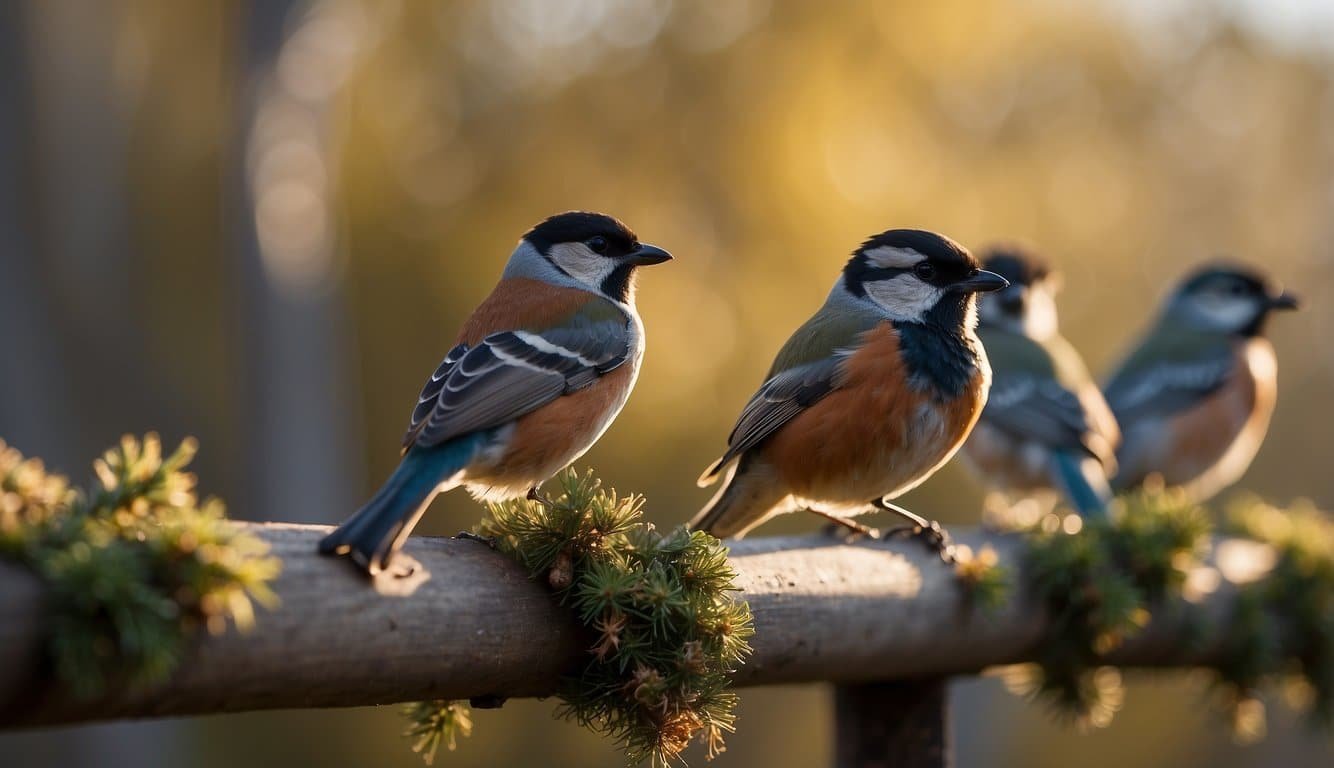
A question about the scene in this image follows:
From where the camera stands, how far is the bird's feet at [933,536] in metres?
3.70

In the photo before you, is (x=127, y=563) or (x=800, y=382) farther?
(x=800, y=382)

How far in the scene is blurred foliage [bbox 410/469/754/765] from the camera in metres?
2.46

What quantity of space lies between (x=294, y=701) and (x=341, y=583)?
0.20m

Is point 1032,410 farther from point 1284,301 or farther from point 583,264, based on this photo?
point 583,264

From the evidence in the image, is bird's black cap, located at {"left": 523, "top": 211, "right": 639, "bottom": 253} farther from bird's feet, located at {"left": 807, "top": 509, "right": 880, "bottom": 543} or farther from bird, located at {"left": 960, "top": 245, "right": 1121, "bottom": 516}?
bird, located at {"left": 960, "top": 245, "right": 1121, "bottom": 516}

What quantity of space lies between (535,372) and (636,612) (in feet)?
3.09

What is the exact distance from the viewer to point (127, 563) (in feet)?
5.96

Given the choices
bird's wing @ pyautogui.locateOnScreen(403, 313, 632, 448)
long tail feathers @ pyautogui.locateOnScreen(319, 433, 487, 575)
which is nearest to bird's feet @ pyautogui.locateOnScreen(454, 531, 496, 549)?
long tail feathers @ pyautogui.locateOnScreen(319, 433, 487, 575)

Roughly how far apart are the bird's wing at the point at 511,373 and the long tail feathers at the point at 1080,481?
2.73m

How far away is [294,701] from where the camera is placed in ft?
6.98

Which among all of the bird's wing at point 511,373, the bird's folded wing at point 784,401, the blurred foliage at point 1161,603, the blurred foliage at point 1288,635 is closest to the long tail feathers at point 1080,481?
the blurred foliage at point 1161,603

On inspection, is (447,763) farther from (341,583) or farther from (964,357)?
(341,583)

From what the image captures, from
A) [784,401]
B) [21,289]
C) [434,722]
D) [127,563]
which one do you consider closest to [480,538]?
[434,722]

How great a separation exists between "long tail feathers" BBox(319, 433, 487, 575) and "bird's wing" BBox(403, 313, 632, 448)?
0.23 feet
